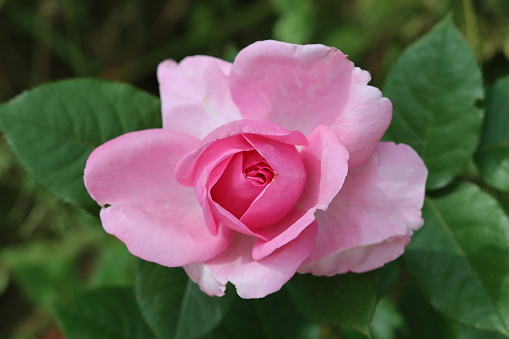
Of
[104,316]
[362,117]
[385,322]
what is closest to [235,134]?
[362,117]

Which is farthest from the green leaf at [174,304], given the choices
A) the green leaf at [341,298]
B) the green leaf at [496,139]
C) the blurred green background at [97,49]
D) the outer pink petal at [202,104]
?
the blurred green background at [97,49]

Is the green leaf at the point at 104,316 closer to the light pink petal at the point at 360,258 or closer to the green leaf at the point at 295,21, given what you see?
the light pink petal at the point at 360,258

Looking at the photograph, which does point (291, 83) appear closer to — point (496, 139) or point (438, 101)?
point (438, 101)

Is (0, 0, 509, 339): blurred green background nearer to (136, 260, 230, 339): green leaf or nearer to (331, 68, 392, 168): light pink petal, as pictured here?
(136, 260, 230, 339): green leaf

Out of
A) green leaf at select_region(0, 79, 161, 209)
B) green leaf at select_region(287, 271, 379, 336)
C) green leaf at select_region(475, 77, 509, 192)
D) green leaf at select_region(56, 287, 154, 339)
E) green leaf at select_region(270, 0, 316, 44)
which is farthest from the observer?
green leaf at select_region(270, 0, 316, 44)

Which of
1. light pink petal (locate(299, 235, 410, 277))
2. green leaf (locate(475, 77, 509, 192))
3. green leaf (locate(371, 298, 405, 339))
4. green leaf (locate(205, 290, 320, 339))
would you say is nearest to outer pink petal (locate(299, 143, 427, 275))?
light pink petal (locate(299, 235, 410, 277))

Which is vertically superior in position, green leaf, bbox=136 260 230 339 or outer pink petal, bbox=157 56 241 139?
outer pink petal, bbox=157 56 241 139
